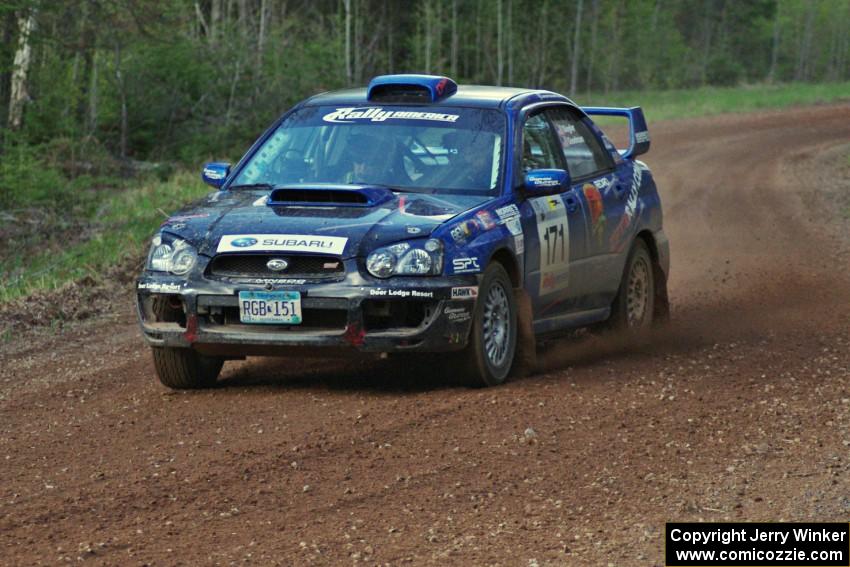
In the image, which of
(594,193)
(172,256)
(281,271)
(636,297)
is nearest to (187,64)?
(636,297)

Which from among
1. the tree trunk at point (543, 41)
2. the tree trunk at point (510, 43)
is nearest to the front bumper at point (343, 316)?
the tree trunk at point (510, 43)

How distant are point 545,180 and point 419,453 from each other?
2.34 meters

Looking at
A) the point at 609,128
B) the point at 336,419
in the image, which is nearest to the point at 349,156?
the point at 336,419

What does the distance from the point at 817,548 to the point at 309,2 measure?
53511mm

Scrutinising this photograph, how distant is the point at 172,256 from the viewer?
772cm

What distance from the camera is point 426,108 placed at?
28.6 ft

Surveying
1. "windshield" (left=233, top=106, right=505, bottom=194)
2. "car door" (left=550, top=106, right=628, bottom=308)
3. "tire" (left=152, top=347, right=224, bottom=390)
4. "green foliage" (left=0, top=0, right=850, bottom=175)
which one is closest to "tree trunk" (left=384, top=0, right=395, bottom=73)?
"green foliage" (left=0, top=0, right=850, bottom=175)

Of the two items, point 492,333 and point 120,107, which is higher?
point 492,333

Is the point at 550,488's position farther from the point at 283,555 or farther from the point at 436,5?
the point at 436,5

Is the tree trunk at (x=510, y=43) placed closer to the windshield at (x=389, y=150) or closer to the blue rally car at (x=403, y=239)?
the blue rally car at (x=403, y=239)

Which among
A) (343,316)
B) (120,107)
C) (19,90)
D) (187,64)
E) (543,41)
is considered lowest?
(543,41)

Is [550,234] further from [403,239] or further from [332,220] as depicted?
[332,220]

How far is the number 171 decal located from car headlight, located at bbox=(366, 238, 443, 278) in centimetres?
110

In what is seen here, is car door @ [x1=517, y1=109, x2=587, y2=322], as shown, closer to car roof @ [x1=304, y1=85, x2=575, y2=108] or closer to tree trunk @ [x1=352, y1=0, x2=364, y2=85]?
car roof @ [x1=304, y1=85, x2=575, y2=108]
